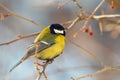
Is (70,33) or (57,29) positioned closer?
(57,29)

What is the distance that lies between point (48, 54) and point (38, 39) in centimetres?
11

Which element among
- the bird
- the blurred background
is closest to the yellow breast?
the bird

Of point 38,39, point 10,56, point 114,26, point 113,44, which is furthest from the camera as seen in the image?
point 113,44

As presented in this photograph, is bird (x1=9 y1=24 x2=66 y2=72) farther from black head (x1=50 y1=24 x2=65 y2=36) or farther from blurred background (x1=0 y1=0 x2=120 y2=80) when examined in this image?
blurred background (x1=0 y1=0 x2=120 y2=80)

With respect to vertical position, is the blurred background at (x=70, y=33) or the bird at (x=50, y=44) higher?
the bird at (x=50, y=44)

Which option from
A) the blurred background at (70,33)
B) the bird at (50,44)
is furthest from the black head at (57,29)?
the blurred background at (70,33)

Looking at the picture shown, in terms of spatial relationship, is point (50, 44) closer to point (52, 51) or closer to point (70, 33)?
point (52, 51)

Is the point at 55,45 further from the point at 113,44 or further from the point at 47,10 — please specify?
the point at 47,10

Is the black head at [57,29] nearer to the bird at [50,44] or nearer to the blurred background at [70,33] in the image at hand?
the bird at [50,44]

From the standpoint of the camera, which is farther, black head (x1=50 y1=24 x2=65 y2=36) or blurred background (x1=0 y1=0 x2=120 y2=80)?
blurred background (x1=0 y1=0 x2=120 y2=80)

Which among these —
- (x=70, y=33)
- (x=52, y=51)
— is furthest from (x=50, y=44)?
(x=70, y=33)

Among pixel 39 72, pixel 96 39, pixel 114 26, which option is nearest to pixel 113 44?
pixel 96 39

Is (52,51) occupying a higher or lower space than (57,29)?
lower

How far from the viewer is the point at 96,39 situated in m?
5.88
